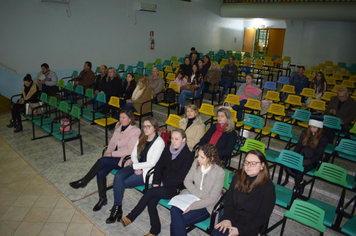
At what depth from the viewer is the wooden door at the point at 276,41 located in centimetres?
1658

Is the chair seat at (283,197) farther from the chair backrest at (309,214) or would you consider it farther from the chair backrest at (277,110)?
the chair backrest at (277,110)

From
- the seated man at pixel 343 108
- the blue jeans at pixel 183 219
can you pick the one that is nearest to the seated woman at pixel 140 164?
the blue jeans at pixel 183 219

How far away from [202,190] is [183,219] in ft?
1.29

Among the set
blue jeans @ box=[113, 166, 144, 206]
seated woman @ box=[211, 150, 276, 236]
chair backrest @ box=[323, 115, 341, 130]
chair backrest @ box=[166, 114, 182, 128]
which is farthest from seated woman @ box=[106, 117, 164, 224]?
chair backrest @ box=[323, 115, 341, 130]

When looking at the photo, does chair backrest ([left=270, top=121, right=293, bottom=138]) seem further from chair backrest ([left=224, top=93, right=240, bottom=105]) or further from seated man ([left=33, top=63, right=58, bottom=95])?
seated man ([left=33, top=63, right=58, bottom=95])

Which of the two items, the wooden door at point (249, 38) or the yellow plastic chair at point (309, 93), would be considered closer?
the yellow plastic chair at point (309, 93)

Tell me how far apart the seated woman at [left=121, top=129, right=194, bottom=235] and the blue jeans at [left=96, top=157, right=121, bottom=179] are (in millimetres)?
754

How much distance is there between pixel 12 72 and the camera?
8.41m

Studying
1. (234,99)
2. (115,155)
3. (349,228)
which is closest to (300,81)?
(234,99)

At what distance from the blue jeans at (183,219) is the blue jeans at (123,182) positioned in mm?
829

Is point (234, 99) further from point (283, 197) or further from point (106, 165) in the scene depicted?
point (106, 165)

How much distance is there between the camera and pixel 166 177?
3518 millimetres

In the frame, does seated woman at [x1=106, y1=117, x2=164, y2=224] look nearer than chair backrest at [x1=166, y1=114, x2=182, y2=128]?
Yes

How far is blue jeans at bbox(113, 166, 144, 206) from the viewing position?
11.9 feet
